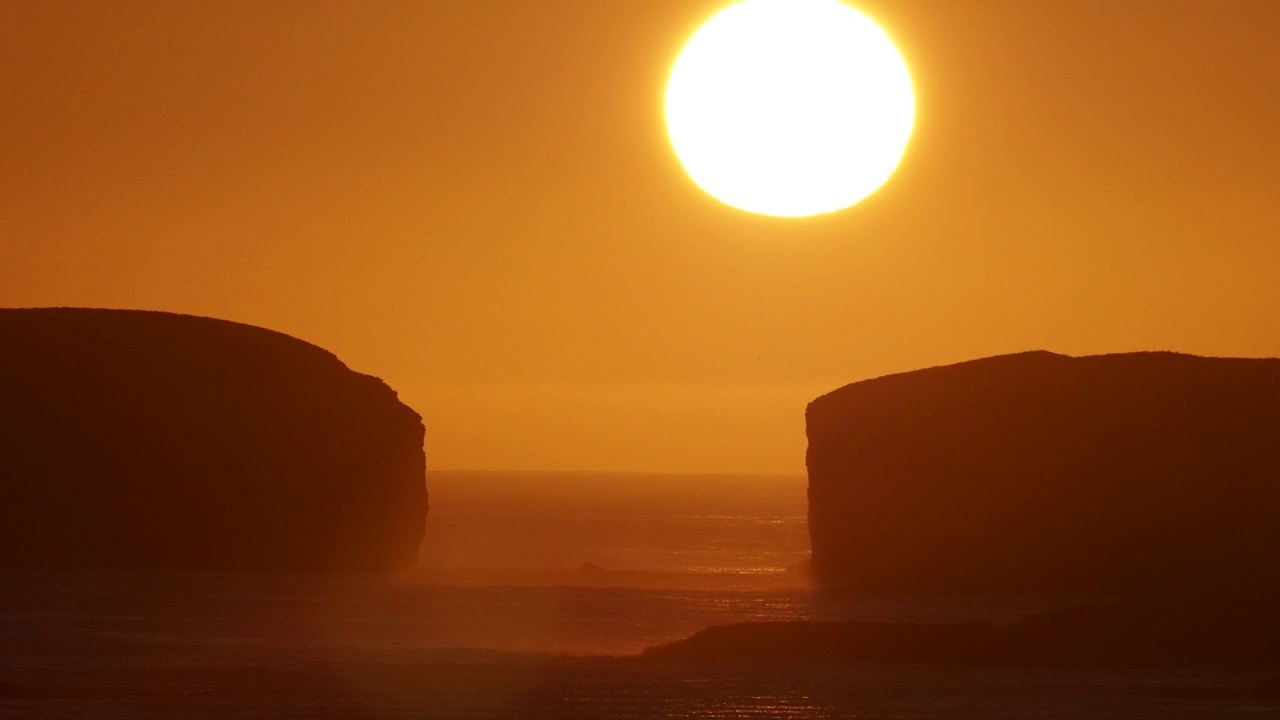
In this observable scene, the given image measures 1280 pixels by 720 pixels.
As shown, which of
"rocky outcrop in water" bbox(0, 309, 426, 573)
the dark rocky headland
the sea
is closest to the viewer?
the sea

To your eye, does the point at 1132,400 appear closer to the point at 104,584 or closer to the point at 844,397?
the point at 844,397

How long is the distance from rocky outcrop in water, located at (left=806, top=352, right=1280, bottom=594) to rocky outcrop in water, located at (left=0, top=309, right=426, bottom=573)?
18773 mm

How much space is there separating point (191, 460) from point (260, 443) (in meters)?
2.50

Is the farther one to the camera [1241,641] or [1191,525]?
[1191,525]

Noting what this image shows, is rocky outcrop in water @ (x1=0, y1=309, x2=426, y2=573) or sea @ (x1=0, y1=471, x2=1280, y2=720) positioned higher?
rocky outcrop in water @ (x1=0, y1=309, x2=426, y2=573)

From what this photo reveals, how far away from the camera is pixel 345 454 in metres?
61.2

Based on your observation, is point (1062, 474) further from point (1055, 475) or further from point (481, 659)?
point (481, 659)

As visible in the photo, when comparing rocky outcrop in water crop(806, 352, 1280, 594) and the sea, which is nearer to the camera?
the sea

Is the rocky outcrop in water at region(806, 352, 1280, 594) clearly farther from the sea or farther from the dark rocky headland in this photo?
the sea

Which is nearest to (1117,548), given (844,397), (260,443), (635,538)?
(844,397)

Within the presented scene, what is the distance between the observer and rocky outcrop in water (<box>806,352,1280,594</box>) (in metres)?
55.5

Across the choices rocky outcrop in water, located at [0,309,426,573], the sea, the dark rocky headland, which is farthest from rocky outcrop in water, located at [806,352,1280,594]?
rocky outcrop in water, located at [0,309,426,573]

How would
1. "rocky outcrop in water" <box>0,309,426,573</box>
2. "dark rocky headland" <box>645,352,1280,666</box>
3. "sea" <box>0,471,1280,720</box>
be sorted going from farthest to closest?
1. "rocky outcrop in water" <box>0,309,426,573</box>
2. "dark rocky headland" <box>645,352,1280,666</box>
3. "sea" <box>0,471,1280,720</box>

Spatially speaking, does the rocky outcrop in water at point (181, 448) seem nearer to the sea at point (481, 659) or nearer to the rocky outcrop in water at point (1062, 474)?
the sea at point (481, 659)
